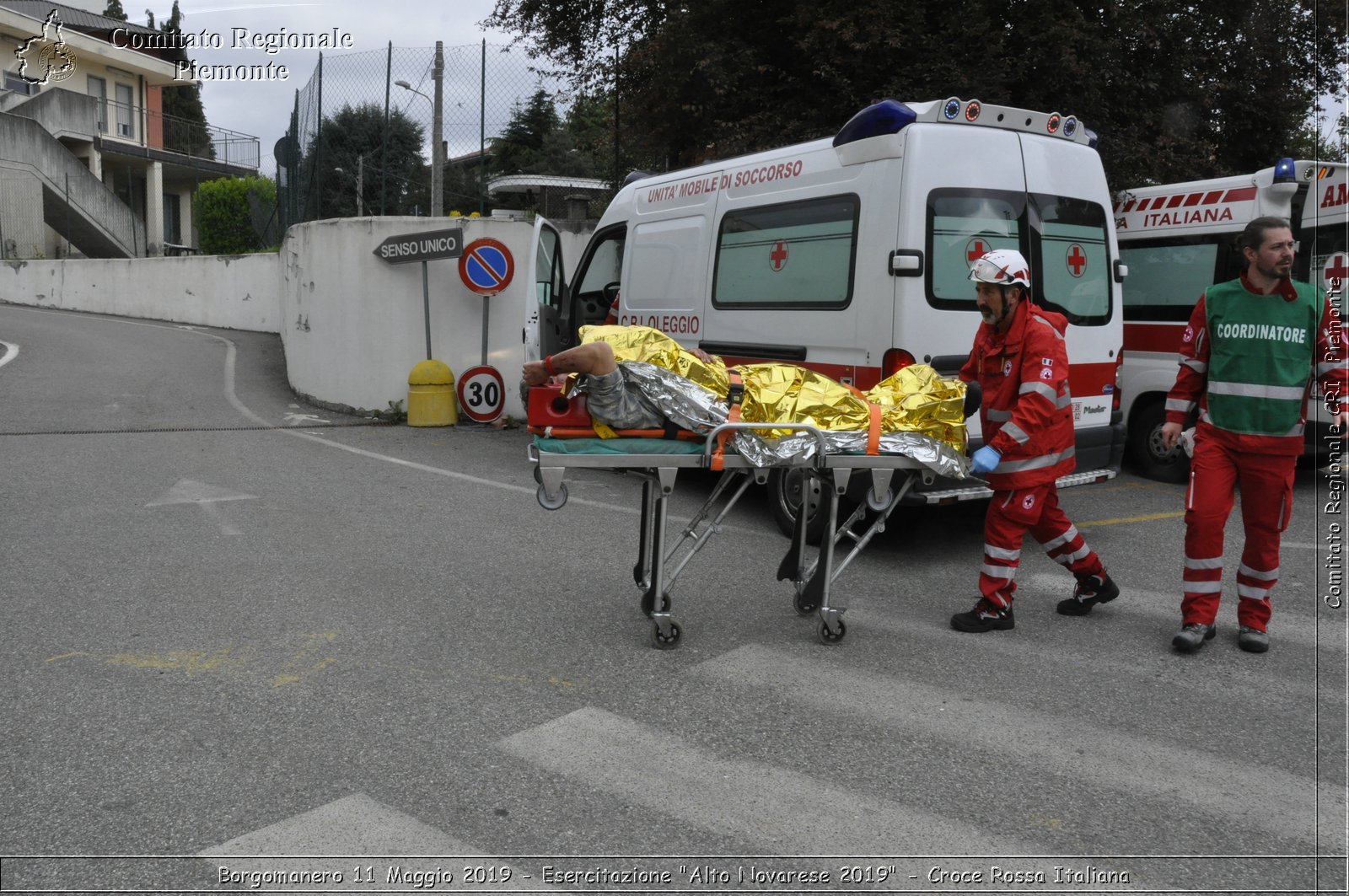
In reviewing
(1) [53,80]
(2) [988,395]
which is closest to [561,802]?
(2) [988,395]

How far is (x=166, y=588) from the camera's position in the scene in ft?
19.1

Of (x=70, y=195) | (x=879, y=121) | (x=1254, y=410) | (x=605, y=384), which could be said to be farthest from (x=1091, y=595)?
(x=70, y=195)

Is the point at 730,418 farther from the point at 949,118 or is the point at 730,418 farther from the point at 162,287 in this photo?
the point at 162,287

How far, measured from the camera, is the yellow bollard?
12.2m

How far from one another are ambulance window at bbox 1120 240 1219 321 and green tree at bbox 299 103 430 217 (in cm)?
1025

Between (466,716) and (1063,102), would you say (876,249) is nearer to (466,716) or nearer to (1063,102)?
(466,716)

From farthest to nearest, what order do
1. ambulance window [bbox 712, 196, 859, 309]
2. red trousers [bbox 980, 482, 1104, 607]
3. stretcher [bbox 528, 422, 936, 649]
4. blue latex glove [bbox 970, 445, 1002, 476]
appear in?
ambulance window [bbox 712, 196, 859, 309], red trousers [bbox 980, 482, 1104, 607], blue latex glove [bbox 970, 445, 1002, 476], stretcher [bbox 528, 422, 936, 649]

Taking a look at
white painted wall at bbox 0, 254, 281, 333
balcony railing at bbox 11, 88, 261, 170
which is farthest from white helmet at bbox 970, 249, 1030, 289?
balcony railing at bbox 11, 88, 261, 170

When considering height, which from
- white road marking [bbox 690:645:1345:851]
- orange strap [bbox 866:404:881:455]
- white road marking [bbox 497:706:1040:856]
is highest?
orange strap [bbox 866:404:881:455]

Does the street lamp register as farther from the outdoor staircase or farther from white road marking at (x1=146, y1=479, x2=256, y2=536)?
the outdoor staircase

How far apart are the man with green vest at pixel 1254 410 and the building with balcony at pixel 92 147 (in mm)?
33745

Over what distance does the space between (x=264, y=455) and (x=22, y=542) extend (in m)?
3.53

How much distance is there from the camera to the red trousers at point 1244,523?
16.1 feet

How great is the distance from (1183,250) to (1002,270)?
5.73 meters
